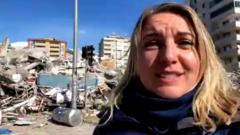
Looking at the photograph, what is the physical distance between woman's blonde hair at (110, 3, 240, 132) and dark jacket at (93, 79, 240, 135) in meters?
0.03

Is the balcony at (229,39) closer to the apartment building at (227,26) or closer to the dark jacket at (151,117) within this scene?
the apartment building at (227,26)

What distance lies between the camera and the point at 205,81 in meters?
1.69

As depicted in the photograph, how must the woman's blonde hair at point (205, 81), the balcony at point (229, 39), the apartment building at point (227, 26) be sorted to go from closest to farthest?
1. the woman's blonde hair at point (205, 81)
2. the apartment building at point (227, 26)
3. the balcony at point (229, 39)

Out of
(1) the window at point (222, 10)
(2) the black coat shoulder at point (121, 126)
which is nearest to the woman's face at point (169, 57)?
(2) the black coat shoulder at point (121, 126)

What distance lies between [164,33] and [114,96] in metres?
0.34

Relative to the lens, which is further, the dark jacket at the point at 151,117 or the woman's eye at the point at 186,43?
the woman's eye at the point at 186,43

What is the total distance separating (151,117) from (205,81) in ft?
0.77

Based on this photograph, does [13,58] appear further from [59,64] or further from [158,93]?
[158,93]

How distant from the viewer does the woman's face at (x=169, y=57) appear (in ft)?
5.57

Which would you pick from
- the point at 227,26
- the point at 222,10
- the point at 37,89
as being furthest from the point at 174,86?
the point at 222,10

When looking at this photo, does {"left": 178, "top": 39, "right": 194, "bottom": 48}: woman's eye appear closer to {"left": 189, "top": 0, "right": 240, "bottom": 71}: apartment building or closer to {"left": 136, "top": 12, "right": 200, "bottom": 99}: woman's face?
{"left": 136, "top": 12, "right": 200, "bottom": 99}: woman's face

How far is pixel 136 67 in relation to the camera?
6.23 feet

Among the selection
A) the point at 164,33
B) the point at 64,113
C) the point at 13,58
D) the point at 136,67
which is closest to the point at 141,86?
the point at 136,67

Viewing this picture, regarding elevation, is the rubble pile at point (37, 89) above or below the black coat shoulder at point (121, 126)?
below
